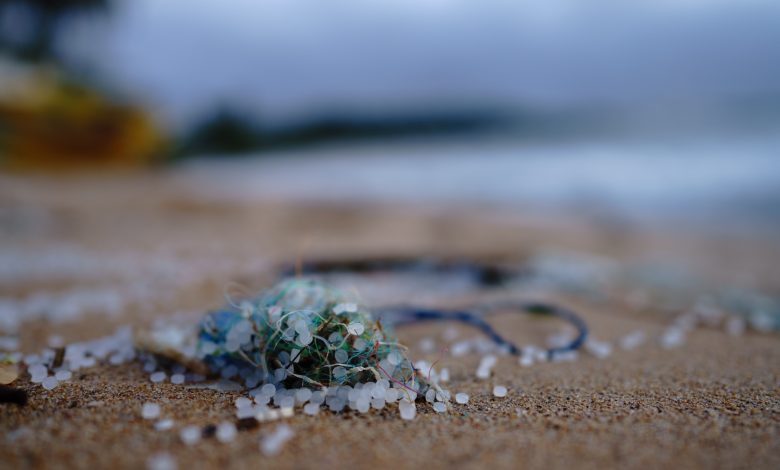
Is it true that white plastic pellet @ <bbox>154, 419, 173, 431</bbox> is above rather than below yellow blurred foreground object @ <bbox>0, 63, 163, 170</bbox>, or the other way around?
above

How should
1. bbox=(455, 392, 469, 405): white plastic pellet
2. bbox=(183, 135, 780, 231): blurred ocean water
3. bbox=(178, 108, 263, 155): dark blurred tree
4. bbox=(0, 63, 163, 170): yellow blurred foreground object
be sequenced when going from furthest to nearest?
bbox=(178, 108, 263, 155): dark blurred tree < bbox=(0, 63, 163, 170): yellow blurred foreground object < bbox=(183, 135, 780, 231): blurred ocean water < bbox=(455, 392, 469, 405): white plastic pellet

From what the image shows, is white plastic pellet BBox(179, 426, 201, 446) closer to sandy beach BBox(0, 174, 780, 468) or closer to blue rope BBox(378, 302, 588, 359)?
sandy beach BBox(0, 174, 780, 468)

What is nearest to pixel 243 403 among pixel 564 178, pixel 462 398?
pixel 462 398

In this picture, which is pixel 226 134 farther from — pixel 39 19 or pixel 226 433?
pixel 226 433

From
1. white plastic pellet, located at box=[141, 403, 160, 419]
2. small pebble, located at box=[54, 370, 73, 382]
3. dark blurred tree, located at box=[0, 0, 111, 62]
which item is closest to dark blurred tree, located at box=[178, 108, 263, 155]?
dark blurred tree, located at box=[0, 0, 111, 62]

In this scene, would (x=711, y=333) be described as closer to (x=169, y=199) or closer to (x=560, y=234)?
(x=560, y=234)

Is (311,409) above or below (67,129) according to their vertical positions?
above

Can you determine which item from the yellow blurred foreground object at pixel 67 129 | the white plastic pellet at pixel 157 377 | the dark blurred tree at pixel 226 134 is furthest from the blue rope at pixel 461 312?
the dark blurred tree at pixel 226 134

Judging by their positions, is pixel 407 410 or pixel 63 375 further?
pixel 63 375
